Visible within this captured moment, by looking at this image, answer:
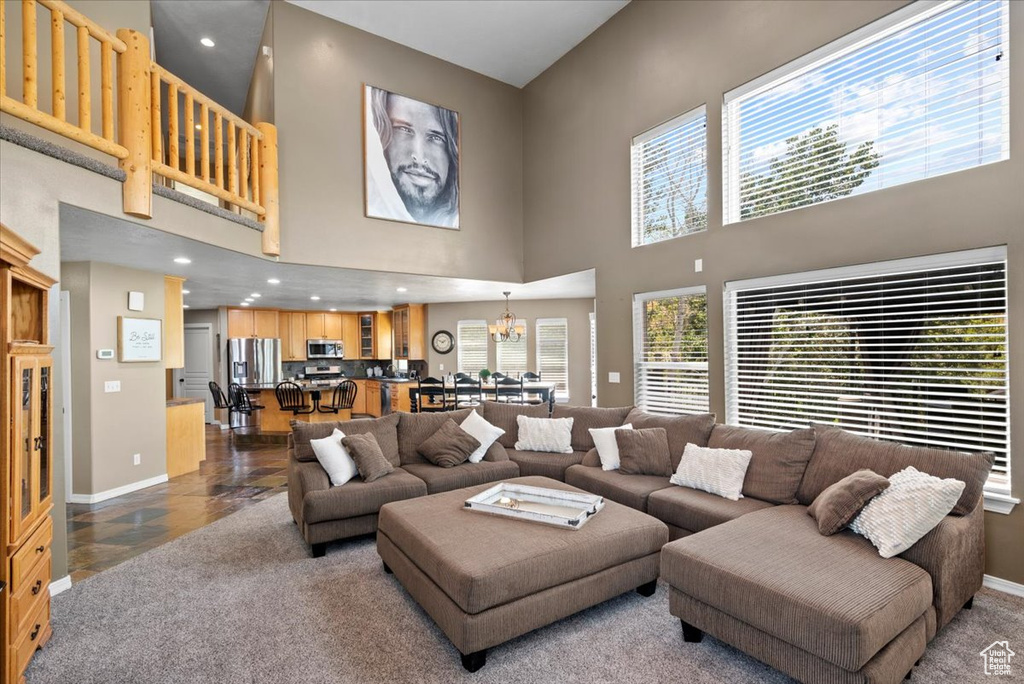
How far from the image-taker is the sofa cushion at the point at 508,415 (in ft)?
16.4

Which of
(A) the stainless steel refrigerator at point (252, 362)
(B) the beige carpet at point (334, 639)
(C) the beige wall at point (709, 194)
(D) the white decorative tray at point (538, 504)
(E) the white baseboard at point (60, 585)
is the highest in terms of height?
(C) the beige wall at point (709, 194)

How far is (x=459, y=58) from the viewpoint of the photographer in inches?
249

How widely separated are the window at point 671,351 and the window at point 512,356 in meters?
4.37

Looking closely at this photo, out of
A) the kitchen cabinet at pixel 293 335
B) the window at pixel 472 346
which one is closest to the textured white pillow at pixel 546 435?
the window at pixel 472 346

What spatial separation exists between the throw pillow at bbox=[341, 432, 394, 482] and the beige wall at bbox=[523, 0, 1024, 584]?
278 centimetres

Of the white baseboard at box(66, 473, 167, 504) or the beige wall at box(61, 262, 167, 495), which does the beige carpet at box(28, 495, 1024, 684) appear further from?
the beige wall at box(61, 262, 167, 495)

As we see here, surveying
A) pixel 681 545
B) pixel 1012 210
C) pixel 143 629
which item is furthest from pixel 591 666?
pixel 1012 210

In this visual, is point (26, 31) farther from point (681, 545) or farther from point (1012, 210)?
point (1012, 210)

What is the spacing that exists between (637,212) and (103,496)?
624cm

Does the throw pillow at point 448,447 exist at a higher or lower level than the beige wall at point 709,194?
lower

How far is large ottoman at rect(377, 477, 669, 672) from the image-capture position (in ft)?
7.20

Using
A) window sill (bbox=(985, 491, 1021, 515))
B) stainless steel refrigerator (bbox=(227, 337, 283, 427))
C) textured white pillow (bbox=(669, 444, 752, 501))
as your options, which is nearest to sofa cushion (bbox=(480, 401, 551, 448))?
textured white pillow (bbox=(669, 444, 752, 501))

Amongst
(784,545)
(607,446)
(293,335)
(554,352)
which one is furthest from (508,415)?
(293,335)

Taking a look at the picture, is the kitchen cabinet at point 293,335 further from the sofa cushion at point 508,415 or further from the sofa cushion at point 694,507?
the sofa cushion at point 694,507
